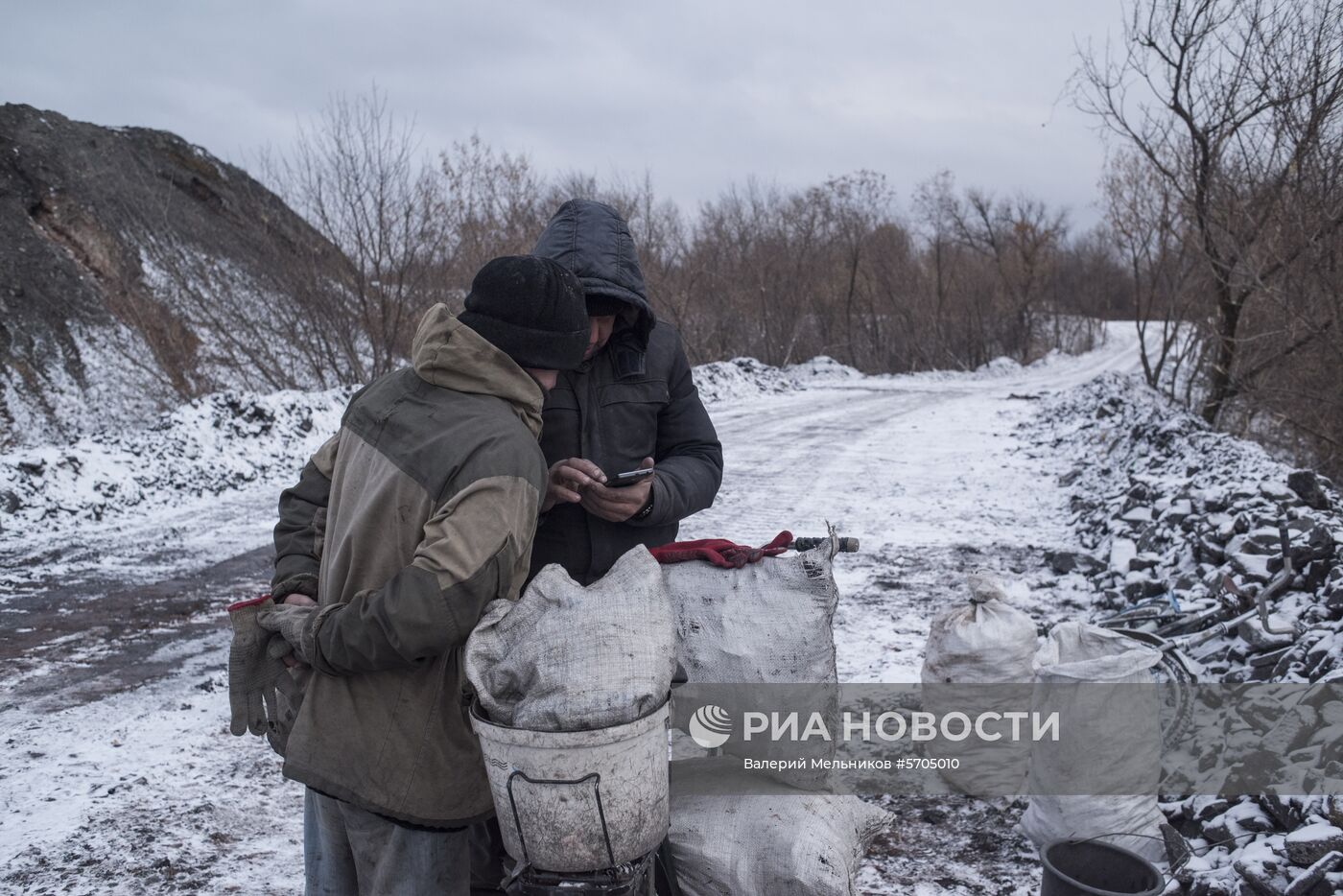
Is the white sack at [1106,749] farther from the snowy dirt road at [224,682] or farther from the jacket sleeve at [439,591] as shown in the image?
the jacket sleeve at [439,591]

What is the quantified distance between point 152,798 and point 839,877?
278 cm

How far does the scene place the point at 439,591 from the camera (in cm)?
180

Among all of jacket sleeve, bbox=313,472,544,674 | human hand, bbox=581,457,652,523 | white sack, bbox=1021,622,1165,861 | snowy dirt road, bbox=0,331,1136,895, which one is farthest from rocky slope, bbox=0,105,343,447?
jacket sleeve, bbox=313,472,544,674

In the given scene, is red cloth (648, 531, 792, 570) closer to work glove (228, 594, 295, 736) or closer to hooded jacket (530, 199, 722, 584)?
hooded jacket (530, 199, 722, 584)

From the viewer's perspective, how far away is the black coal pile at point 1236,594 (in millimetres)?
2844

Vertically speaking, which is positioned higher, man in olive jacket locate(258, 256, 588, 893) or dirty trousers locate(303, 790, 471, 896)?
man in olive jacket locate(258, 256, 588, 893)

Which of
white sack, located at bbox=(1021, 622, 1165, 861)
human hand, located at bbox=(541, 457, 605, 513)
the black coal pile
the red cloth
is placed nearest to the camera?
human hand, located at bbox=(541, 457, 605, 513)

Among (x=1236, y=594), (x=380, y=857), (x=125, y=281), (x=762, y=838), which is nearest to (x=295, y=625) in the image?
(x=380, y=857)

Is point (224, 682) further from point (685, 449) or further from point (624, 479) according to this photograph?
point (624, 479)

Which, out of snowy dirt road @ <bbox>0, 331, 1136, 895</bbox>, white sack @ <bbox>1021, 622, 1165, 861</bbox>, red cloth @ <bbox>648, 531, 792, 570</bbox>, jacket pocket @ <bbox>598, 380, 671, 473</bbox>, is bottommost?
snowy dirt road @ <bbox>0, 331, 1136, 895</bbox>

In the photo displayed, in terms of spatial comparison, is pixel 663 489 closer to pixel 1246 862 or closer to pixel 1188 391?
pixel 1246 862

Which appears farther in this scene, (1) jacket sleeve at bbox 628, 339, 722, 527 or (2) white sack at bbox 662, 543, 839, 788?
(1) jacket sleeve at bbox 628, 339, 722, 527

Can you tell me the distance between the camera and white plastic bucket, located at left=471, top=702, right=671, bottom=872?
69.2 inches

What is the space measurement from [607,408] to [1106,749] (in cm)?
196
